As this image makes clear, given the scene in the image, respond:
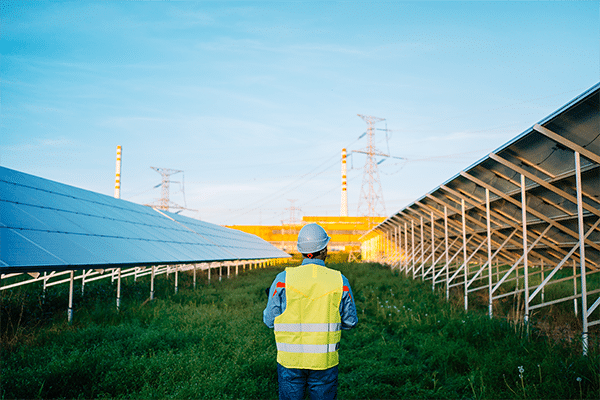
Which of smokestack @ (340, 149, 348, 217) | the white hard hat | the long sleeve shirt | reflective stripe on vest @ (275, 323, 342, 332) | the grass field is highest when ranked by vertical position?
smokestack @ (340, 149, 348, 217)

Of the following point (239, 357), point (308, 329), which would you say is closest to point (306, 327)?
point (308, 329)

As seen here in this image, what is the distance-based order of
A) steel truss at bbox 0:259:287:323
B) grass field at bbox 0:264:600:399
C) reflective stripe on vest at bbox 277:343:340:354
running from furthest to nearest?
steel truss at bbox 0:259:287:323
grass field at bbox 0:264:600:399
reflective stripe on vest at bbox 277:343:340:354

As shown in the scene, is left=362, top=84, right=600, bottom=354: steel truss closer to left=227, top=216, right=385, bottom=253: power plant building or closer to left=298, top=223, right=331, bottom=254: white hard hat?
left=298, top=223, right=331, bottom=254: white hard hat

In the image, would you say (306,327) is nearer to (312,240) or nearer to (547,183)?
(312,240)

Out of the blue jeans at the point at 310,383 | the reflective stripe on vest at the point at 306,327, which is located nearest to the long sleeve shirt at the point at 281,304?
the reflective stripe on vest at the point at 306,327

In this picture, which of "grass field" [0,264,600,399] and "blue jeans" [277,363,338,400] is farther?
"grass field" [0,264,600,399]

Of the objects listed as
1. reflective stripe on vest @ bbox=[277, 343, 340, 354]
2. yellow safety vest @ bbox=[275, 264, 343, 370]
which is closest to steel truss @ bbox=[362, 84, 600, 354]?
yellow safety vest @ bbox=[275, 264, 343, 370]

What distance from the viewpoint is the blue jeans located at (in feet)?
10.9

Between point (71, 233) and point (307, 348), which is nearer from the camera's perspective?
point (307, 348)

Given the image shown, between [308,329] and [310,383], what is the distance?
0.43 m

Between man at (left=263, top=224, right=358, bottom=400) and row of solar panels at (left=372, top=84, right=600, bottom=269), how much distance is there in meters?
4.12

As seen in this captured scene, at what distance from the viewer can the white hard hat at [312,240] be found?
362 cm

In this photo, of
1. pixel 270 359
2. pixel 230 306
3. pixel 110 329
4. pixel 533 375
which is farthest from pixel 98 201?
pixel 533 375

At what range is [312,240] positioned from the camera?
3635 millimetres
